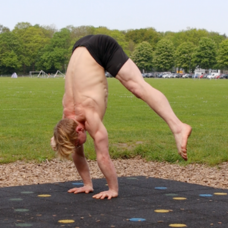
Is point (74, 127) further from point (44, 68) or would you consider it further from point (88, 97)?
point (44, 68)

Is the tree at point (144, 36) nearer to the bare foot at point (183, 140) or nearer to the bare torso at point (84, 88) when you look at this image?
the bare torso at point (84, 88)

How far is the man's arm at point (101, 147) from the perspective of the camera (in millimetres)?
5711

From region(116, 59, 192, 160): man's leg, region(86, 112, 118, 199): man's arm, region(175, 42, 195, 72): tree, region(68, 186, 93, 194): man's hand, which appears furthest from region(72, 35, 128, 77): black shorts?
region(175, 42, 195, 72): tree

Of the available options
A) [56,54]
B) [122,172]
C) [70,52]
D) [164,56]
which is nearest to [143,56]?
[164,56]

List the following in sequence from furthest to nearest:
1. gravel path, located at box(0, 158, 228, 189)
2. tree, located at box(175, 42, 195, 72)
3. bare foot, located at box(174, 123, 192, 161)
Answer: tree, located at box(175, 42, 195, 72) < gravel path, located at box(0, 158, 228, 189) < bare foot, located at box(174, 123, 192, 161)

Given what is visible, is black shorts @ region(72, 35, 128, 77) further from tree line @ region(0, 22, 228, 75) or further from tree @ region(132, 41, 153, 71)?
tree @ region(132, 41, 153, 71)

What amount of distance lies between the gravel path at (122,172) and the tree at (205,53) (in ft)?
350

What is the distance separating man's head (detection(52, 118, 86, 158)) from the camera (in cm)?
546

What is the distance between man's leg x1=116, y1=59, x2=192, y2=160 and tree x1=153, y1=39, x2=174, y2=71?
115253mm

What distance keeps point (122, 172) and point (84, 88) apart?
111 inches

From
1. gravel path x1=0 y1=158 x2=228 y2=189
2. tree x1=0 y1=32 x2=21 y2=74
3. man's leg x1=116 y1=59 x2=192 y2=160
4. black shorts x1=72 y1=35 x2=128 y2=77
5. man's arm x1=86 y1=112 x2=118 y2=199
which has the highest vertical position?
tree x1=0 y1=32 x2=21 y2=74

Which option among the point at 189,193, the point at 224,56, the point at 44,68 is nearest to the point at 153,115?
the point at 189,193

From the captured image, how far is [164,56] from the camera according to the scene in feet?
394

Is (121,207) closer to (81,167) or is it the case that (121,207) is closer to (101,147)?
(101,147)
